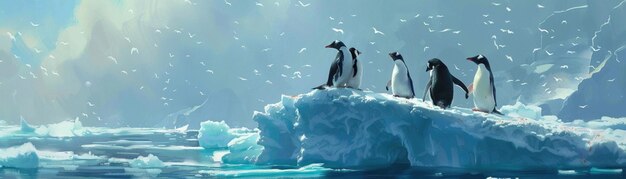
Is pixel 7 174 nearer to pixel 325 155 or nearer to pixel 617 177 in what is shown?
pixel 325 155

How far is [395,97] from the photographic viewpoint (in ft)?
33.1

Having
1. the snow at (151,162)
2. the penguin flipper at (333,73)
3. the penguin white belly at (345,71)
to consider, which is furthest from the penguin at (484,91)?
the snow at (151,162)

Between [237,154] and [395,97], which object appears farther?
[237,154]

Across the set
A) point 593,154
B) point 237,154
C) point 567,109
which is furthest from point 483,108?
point 567,109

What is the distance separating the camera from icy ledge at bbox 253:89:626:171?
30.7 feet

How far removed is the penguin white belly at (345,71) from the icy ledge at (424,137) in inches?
15.3

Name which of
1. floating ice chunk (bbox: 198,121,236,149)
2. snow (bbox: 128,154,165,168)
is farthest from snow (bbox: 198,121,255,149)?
snow (bbox: 128,154,165,168)

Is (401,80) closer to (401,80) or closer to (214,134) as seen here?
(401,80)

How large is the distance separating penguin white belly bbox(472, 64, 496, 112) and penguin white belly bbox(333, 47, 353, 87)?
166 centimetres

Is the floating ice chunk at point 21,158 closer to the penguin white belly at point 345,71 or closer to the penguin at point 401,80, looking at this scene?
the penguin white belly at point 345,71

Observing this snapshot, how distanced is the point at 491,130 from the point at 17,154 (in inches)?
286

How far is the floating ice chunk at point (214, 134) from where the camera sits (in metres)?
20.7

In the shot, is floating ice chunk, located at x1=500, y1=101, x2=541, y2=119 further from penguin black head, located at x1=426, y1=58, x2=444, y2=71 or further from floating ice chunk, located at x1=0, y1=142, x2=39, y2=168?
floating ice chunk, located at x1=0, y1=142, x2=39, y2=168

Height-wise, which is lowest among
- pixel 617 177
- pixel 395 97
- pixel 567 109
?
pixel 617 177
